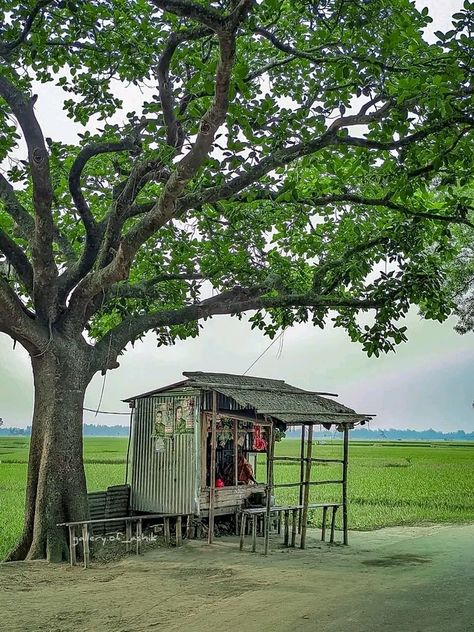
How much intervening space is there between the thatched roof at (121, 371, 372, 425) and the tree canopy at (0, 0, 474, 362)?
119 cm

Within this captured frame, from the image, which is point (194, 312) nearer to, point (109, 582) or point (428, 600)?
point (109, 582)

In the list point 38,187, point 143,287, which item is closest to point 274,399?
point 143,287

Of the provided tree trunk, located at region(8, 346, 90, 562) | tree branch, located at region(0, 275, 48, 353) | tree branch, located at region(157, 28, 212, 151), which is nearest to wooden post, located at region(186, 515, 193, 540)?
tree trunk, located at region(8, 346, 90, 562)

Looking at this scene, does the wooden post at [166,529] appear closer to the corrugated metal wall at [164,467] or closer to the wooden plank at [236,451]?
the corrugated metal wall at [164,467]

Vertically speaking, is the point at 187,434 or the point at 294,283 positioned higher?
the point at 294,283

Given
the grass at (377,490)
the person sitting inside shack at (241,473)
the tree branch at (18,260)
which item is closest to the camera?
the tree branch at (18,260)

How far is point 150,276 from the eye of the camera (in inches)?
541

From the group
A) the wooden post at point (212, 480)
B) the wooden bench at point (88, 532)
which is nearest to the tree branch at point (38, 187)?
the wooden post at point (212, 480)

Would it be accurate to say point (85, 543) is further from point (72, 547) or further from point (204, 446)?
point (204, 446)

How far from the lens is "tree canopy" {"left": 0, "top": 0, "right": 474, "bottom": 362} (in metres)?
7.63

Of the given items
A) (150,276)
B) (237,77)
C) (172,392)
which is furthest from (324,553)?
(237,77)

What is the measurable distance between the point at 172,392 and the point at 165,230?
122 inches

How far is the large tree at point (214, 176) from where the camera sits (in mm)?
7707

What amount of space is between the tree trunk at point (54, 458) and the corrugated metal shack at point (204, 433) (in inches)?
80.1
